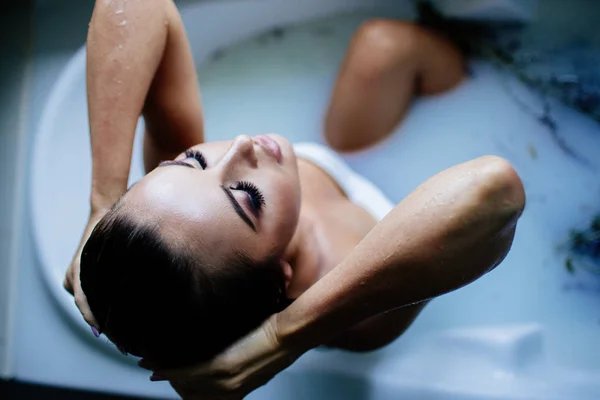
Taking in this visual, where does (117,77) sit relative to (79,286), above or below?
above

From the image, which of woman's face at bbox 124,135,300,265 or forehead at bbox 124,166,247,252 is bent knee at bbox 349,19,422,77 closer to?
woman's face at bbox 124,135,300,265

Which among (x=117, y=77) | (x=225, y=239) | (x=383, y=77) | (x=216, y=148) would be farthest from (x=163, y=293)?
(x=383, y=77)

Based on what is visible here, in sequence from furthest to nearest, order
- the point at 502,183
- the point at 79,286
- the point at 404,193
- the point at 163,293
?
the point at 404,193, the point at 79,286, the point at 163,293, the point at 502,183

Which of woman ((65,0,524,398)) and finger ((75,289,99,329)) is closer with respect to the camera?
woman ((65,0,524,398))

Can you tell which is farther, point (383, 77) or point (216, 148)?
point (383, 77)

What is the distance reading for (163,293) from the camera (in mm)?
576

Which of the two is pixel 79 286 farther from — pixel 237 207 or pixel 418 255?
pixel 418 255

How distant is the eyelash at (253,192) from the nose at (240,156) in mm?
23

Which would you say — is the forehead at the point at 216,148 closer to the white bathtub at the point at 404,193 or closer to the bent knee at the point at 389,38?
the white bathtub at the point at 404,193

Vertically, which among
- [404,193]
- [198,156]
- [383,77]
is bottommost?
[404,193]

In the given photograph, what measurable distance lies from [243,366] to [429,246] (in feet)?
0.87

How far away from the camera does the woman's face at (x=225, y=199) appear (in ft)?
1.90

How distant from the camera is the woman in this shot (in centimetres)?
50

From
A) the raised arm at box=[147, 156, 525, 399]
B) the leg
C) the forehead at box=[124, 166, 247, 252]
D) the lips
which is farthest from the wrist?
the leg
